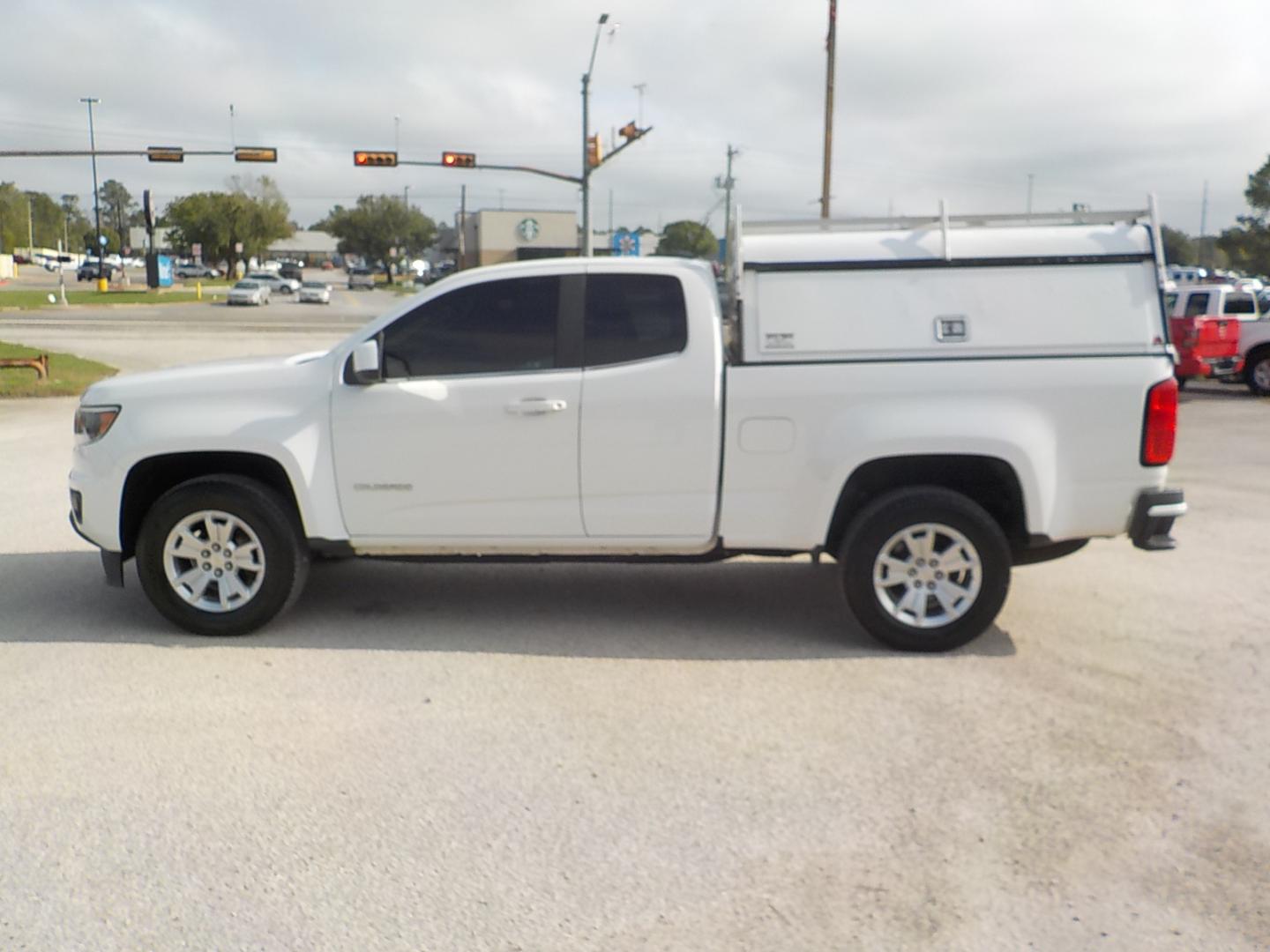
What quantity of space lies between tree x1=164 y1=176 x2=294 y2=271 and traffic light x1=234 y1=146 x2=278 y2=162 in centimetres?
7150

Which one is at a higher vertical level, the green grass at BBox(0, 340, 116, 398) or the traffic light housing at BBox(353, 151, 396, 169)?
the traffic light housing at BBox(353, 151, 396, 169)

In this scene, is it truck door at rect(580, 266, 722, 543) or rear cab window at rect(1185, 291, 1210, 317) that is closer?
truck door at rect(580, 266, 722, 543)

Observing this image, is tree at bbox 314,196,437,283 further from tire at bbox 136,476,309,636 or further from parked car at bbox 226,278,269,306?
tire at bbox 136,476,309,636

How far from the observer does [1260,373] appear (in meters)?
22.0

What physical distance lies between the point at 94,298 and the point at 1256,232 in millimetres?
80206

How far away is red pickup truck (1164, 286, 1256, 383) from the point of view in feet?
71.5

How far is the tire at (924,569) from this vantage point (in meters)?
6.02

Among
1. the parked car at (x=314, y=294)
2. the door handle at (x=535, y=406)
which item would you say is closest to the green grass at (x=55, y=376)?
the door handle at (x=535, y=406)

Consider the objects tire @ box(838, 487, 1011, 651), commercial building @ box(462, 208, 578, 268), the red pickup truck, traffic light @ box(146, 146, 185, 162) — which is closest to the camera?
tire @ box(838, 487, 1011, 651)

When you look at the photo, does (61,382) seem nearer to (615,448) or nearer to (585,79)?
(615,448)

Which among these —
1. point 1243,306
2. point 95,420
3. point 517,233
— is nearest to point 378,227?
point 517,233

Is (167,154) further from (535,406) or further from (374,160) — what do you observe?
(535,406)

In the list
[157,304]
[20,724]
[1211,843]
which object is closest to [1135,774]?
[1211,843]

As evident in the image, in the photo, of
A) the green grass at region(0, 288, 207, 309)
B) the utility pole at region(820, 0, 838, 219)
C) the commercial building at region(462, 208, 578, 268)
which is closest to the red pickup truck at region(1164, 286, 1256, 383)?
the utility pole at region(820, 0, 838, 219)
